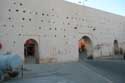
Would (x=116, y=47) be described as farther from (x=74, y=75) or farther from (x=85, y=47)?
(x=74, y=75)

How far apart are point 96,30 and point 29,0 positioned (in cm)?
1331

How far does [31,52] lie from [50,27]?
3.81 m

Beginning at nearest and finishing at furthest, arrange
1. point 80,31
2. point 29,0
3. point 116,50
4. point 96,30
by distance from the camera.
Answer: point 29,0 < point 80,31 < point 96,30 < point 116,50

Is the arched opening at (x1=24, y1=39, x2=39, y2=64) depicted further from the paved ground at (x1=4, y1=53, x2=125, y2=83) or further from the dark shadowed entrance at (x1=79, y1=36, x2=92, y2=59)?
the dark shadowed entrance at (x1=79, y1=36, x2=92, y2=59)

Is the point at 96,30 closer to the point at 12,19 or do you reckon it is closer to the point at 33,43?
the point at 33,43

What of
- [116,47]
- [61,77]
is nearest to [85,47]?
[116,47]

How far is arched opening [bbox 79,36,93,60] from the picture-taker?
35.2 meters

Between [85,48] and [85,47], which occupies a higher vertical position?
[85,47]

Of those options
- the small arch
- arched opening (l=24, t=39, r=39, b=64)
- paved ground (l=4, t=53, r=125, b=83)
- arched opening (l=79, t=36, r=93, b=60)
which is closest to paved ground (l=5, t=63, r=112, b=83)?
paved ground (l=4, t=53, r=125, b=83)

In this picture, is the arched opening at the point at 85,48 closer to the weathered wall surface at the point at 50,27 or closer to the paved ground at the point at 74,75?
the weathered wall surface at the point at 50,27

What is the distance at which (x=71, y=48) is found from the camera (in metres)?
30.5

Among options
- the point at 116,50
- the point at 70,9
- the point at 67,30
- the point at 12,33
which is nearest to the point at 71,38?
the point at 67,30

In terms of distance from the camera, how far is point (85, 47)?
1421 inches

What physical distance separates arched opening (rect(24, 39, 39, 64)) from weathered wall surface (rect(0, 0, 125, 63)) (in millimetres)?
580
